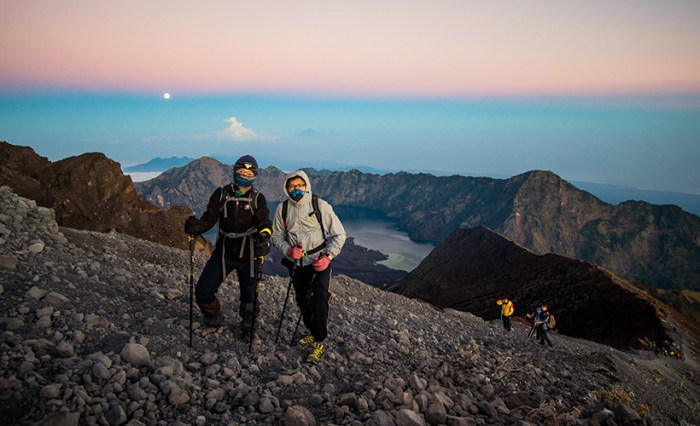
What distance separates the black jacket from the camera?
258 inches

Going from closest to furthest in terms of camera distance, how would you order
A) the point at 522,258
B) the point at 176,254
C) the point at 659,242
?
the point at 176,254 → the point at 522,258 → the point at 659,242

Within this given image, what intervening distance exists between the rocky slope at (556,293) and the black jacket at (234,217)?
3502 cm

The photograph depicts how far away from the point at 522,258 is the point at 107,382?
63416 millimetres

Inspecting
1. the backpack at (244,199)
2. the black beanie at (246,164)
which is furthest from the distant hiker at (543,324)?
the black beanie at (246,164)

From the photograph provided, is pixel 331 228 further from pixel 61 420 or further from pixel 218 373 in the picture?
pixel 61 420

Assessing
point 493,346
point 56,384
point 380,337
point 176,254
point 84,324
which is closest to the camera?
point 56,384

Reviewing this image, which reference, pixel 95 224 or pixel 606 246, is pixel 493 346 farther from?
pixel 606 246

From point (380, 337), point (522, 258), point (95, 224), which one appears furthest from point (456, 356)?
point (522, 258)

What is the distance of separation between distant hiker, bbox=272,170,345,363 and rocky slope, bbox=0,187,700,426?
2.52 ft

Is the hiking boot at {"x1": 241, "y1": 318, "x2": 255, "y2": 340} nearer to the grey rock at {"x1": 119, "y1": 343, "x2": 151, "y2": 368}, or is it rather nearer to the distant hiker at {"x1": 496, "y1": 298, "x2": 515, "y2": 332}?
the grey rock at {"x1": 119, "y1": 343, "x2": 151, "y2": 368}

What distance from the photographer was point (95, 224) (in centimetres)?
2569

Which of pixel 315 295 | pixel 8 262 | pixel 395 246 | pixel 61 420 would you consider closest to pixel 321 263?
pixel 315 295

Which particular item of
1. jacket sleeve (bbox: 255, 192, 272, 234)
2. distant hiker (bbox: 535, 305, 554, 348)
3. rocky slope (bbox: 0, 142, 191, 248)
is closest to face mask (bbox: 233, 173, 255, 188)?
jacket sleeve (bbox: 255, 192, 272, 234)

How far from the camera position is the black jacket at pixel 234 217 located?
655cm
